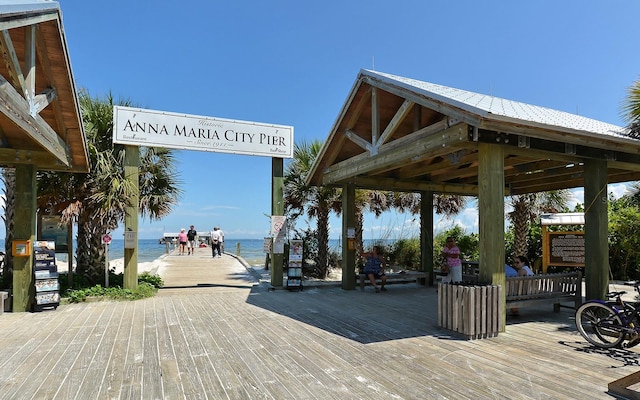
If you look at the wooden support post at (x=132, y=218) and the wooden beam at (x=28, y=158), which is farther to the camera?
the wooden support post at (x=132, y=218)

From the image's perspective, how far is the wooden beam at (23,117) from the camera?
436cm

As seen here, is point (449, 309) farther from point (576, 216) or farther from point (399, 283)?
point (576, 216)

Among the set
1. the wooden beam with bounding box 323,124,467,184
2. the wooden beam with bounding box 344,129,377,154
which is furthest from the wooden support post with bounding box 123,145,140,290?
the wooden beam with bounding box 344,129,377,154

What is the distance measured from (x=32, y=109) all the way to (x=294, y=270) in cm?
672

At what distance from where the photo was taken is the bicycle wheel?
5016 mm

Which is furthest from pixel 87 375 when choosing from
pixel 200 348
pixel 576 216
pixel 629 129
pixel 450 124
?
pixel 576 216

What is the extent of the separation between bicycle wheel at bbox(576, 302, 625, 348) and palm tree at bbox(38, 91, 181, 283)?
9.01 meters

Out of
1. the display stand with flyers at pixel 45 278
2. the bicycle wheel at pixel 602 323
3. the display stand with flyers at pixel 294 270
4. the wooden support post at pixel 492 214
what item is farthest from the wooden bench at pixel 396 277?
the display stand with flyers at pixel 45 278

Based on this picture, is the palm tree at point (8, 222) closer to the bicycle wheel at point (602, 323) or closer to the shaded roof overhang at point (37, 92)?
the shaded roof overhang at point (37, 92)

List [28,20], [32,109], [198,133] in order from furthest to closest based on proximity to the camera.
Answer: [198,133]
[32,109]
[28,20]

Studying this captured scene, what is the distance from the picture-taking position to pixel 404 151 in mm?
7188

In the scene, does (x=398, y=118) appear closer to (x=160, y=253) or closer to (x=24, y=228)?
(x=24, y=228)

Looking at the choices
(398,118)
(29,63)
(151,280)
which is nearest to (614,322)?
(398,118)

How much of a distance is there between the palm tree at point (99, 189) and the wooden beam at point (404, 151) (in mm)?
4842
